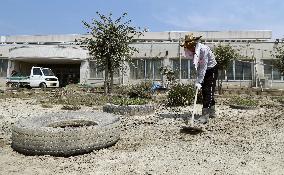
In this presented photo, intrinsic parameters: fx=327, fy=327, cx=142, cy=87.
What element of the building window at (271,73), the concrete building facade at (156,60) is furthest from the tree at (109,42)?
the building window at (271,73)

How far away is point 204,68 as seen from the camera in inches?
294

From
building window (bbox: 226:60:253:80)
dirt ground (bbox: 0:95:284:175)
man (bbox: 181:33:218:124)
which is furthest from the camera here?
building window (bbox: 226:60:253:80)

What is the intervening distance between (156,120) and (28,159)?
3498mm

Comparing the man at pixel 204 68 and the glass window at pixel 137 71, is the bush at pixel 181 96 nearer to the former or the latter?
the man at pixel 204 68

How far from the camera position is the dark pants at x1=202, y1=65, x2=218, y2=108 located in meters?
7.66

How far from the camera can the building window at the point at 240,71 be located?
3089 cm

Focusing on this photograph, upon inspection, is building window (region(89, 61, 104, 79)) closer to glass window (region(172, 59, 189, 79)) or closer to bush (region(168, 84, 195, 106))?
glass window (region(172, 59, 189, 79))

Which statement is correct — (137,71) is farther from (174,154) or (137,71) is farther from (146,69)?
(174,154)

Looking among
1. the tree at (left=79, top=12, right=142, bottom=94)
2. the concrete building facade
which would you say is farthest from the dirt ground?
the concrete building facade

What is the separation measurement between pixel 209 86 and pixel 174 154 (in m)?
3.02

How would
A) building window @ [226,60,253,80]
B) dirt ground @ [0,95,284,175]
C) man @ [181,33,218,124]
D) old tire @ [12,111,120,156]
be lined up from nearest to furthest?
dirt ground @ [0,95,284,175], old tire @ [12,111,120,156], man @ [181,33,218,124], building window @ [226,60,253,80]

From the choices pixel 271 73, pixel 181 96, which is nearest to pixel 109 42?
pixel 181 96

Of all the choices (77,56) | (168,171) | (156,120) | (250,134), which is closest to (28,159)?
Answer: (168,171)

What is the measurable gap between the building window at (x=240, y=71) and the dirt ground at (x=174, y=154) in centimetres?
2459
